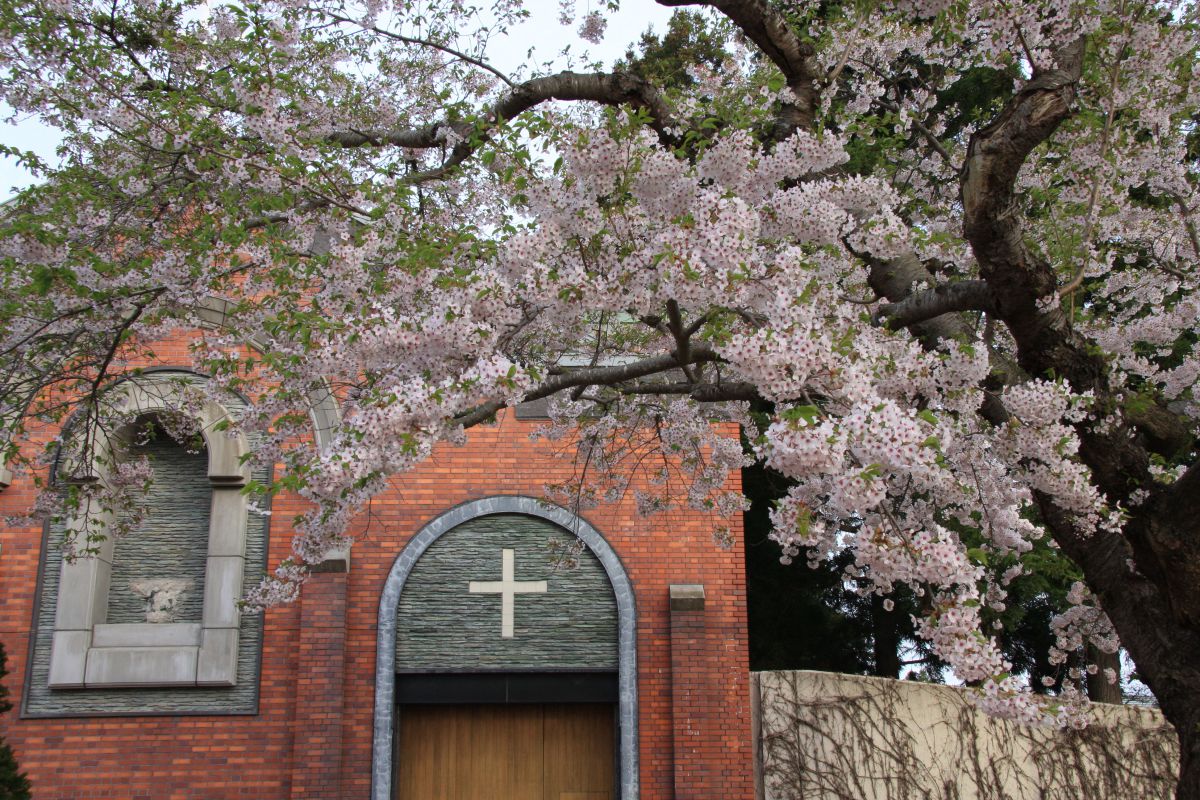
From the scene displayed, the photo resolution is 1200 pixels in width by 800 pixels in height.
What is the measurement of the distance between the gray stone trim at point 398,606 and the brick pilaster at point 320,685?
0.37 meters

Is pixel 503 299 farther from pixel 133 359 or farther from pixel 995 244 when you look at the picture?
pixel 133 359

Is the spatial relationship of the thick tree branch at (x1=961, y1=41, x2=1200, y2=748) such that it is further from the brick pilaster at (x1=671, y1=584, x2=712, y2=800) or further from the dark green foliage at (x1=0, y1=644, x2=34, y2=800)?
the dark green foliage at (x1=0, y1=644, x2=34, y2=800)

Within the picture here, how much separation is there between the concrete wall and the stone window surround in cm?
519

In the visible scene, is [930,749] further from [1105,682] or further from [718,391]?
[718,391]

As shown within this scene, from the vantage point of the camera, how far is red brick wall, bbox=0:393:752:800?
32.6 ft

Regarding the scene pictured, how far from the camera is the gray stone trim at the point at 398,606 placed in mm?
10039

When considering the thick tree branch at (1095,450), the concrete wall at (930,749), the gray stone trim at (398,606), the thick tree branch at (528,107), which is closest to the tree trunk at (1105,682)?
the concrete wall at (930,749)

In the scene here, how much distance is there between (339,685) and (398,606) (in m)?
0.92

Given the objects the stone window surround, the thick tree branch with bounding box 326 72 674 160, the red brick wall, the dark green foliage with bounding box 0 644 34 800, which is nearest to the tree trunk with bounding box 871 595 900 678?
the red brick wall

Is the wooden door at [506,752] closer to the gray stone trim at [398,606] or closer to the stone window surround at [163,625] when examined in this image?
the gray stone trim at [398,606]

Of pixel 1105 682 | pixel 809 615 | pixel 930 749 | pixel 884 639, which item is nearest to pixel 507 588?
pixel 930 749

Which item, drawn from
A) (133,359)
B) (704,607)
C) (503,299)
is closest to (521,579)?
(704,607)

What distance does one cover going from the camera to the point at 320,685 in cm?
1000

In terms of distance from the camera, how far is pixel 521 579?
1070cm
